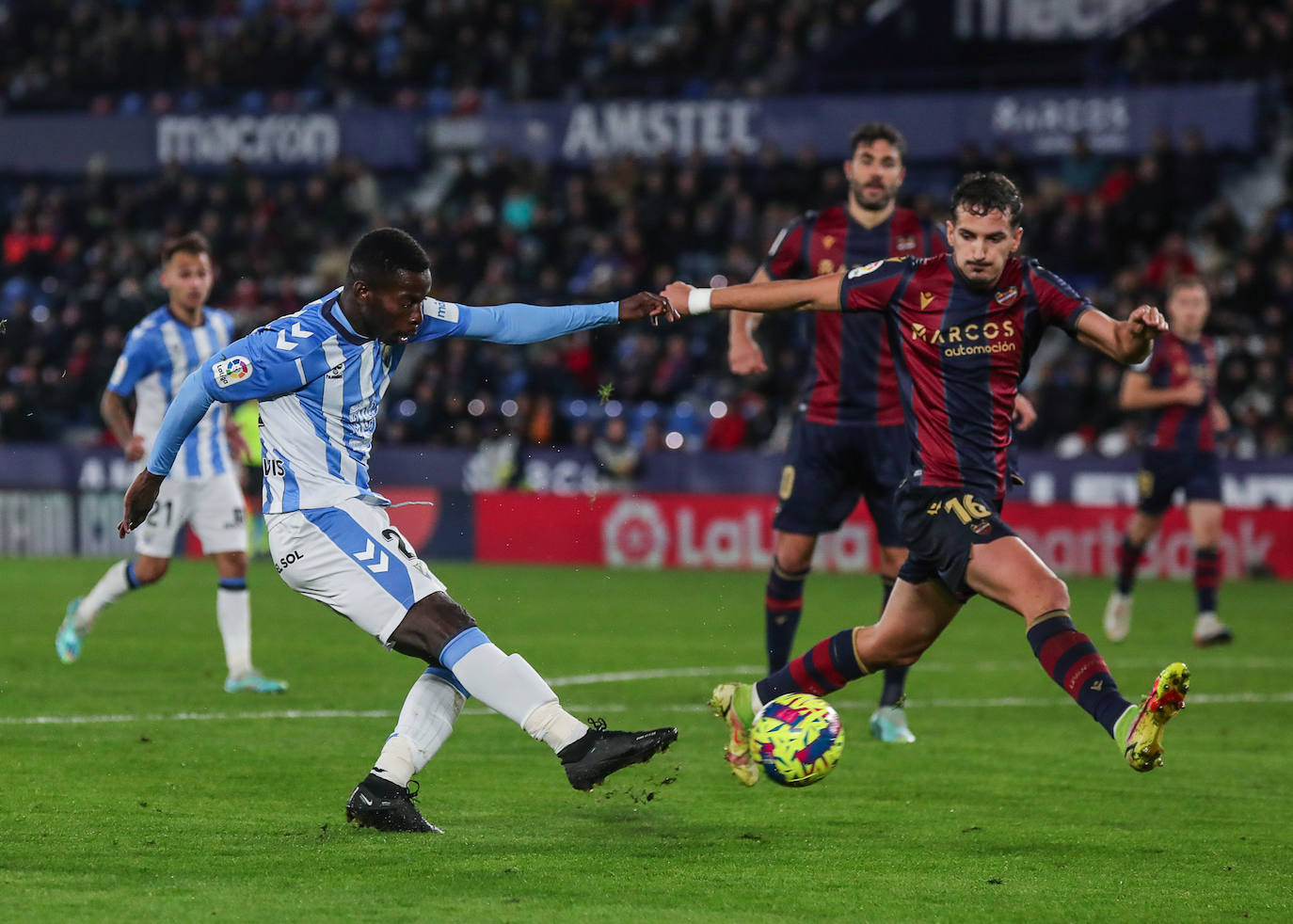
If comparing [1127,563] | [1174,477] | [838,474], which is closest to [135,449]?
[838,474]

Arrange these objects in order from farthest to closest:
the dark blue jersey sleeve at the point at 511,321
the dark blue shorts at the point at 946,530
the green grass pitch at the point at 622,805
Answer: the dark blue jersey sleeve at the point at 511,321 < the dark blue shorts at the point at 946,530 < the green grass pitch at the point at 622,805

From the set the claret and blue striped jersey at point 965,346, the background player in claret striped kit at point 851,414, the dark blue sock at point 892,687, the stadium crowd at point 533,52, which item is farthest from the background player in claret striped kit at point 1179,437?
the stadium crowd at point 533,52

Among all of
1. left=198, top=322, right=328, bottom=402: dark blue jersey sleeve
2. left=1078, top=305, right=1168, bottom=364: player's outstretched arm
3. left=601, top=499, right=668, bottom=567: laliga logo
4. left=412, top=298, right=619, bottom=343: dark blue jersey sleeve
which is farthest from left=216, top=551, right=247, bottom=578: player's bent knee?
left=601, top=499, right=668, bottom=567: laliga logo

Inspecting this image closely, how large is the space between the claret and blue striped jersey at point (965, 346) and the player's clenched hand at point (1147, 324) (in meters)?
0.41

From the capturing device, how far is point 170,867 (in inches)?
213

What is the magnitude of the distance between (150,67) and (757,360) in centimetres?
2313

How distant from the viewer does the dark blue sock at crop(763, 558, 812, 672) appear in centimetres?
855

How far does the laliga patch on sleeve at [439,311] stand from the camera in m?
6.19

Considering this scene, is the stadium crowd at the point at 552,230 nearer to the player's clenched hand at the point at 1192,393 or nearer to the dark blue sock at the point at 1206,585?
the player's clenched hand at the point at 1192,393

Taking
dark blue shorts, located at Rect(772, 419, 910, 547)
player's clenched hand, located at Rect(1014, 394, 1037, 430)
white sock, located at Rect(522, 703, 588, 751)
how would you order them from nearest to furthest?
white sock, located at Rect(522, 703, 588, 751)
player's clenched hand, located at Rect(1014, 394, 1037, 430)
dark blue shorts, located at Rect(772, 419, 910, 547)

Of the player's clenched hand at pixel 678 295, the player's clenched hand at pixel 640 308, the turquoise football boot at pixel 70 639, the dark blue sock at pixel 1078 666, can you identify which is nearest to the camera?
the dark blue sock at pixel 1078 666

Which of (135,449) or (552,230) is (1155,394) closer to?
(135,449)

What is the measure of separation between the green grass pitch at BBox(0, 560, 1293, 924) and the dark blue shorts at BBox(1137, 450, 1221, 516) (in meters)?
1.30

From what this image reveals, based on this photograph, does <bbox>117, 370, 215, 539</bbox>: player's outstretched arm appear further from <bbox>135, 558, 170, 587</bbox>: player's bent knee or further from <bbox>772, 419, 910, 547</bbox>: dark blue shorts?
<bbox>135, 558, 170, 587</bbox>: player's bent knee
